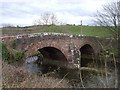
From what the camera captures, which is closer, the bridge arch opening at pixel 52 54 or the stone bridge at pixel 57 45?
the stone bridge at pixel 57 45

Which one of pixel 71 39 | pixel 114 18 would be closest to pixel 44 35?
pixel 71 39

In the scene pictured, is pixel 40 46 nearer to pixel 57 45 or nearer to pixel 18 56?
pixel 57 45

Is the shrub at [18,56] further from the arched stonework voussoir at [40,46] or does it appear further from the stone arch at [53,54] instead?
the stone arch at [53,54]

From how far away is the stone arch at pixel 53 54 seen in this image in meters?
25.4

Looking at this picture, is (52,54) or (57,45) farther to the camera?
(52,54)

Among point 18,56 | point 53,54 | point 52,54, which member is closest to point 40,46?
point 18,56

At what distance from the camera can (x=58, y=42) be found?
24.2 metres

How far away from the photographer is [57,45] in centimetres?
2419

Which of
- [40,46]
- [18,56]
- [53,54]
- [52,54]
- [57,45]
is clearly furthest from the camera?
[52,54]

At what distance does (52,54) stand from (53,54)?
26 cm

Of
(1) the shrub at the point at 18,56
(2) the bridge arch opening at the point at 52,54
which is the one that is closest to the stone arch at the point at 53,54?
(2) the bridge arch opening at the point at 52,54

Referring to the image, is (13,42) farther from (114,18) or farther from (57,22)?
(57,22)

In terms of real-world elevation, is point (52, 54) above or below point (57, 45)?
below

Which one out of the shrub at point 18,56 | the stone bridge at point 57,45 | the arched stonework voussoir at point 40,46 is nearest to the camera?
the shrub at point 18,56
